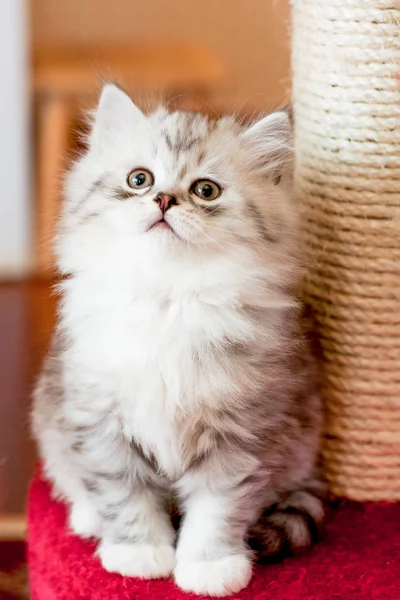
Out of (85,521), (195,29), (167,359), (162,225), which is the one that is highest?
(195,29)

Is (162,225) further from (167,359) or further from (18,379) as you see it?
(18,379)

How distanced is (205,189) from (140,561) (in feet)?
1.76

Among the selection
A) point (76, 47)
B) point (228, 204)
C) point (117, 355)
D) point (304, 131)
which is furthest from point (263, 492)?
point (76, 47)

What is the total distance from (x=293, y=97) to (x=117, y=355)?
0.57 m

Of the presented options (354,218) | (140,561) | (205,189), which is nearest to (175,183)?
(205,189)

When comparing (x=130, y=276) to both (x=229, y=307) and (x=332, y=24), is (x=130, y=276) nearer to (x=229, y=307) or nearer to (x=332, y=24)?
(x=229, y=307)

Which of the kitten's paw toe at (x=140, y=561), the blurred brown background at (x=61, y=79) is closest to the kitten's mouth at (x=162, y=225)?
the kitten's paw toe at (x=140, y=561)

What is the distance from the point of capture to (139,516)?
1234 mm

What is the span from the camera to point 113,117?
4.30 ft

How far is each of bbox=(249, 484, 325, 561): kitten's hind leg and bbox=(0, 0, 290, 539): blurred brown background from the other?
2.91ft

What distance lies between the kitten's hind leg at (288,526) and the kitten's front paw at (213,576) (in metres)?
0.07

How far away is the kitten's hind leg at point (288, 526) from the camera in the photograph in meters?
1.27

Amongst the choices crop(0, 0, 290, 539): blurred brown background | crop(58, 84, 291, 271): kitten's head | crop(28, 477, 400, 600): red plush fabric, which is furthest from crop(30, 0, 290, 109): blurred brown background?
crop(28, 477, 400, 600): red plush fabric

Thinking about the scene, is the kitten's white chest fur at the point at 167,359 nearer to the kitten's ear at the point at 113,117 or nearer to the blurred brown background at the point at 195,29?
the kitten's ear at the point at 113,117
